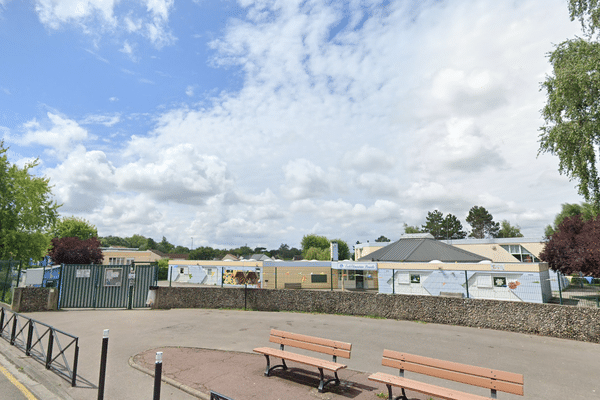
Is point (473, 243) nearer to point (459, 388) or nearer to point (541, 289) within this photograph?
point (541, 289)

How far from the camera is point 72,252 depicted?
3170cm

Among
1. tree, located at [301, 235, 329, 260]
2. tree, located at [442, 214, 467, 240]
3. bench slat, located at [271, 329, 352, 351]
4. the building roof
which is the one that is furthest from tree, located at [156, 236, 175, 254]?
bench slat, located at [271, 329, 352, 351]

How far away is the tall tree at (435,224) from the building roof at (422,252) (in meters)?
57.8

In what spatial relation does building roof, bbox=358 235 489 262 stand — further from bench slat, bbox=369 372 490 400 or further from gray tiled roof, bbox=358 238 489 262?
bench slat, bbox=369 372 490 400

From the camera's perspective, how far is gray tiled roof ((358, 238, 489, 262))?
31.4 meters

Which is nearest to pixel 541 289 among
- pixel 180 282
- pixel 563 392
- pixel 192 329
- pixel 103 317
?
pixel 563 392

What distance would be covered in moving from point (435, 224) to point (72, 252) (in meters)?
82.2

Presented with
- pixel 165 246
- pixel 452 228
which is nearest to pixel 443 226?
pixel 452 228

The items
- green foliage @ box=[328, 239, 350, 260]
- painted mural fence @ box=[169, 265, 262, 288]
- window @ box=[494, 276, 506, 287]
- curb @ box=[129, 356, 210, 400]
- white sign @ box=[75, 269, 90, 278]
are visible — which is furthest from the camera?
green foliage @ box=[328, 239, 350, 260]

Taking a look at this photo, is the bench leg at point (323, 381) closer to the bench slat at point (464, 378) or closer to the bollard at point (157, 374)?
the bench slat at point (464, 378)

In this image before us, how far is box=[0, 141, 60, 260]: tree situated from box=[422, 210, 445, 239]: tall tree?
84.4 m

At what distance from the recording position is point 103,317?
1367cm

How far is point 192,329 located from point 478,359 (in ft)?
27.9

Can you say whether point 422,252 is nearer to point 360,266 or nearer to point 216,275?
point 360,266
